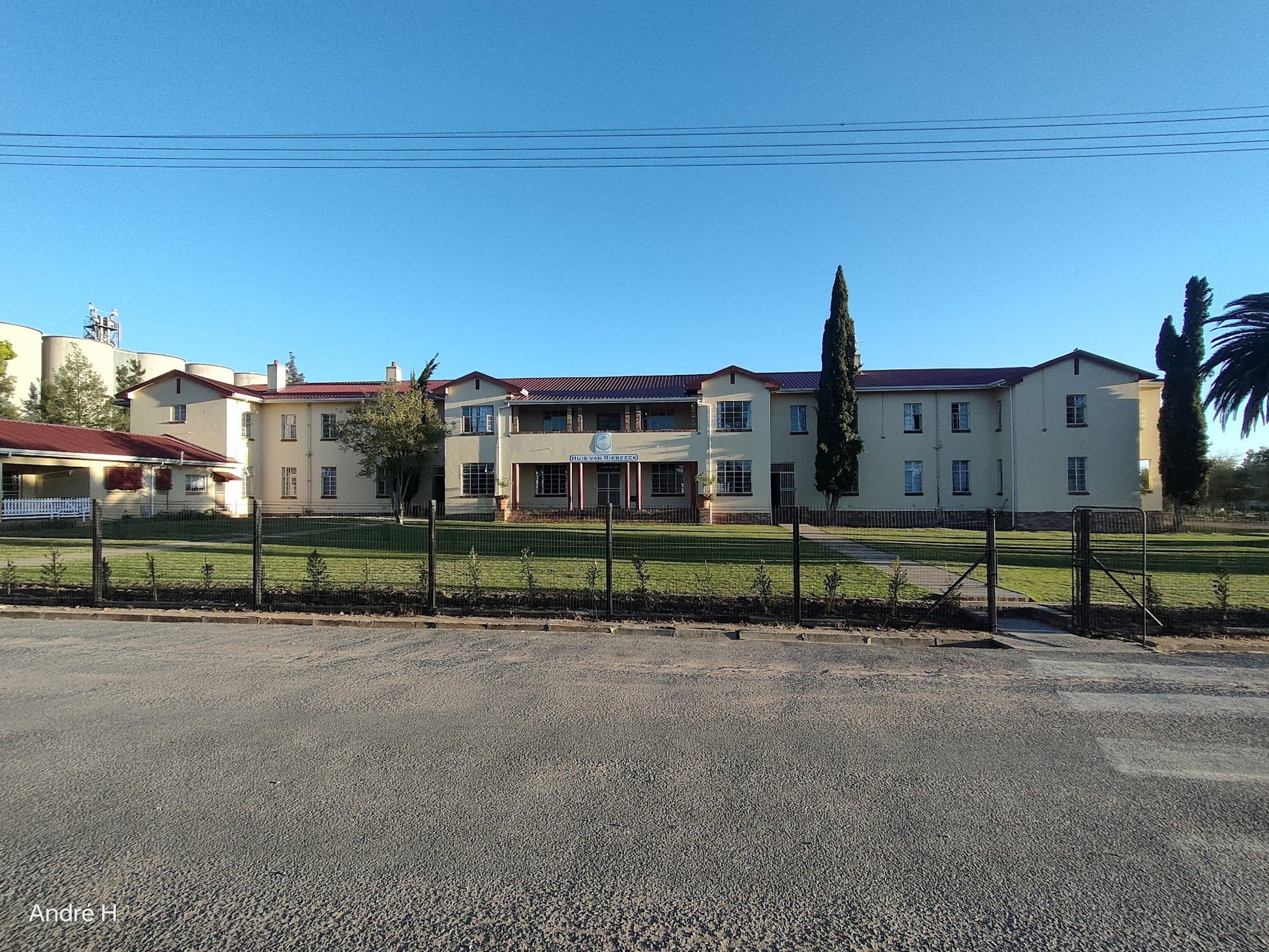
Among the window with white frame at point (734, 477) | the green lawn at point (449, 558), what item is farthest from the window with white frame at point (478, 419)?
the green lawn at point (449, 558)

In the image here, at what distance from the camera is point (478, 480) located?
113 ft

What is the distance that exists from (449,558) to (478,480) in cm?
2118

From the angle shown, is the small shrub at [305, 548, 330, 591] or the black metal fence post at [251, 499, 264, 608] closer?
the black metal fence post at [251, 499, 264, 608]

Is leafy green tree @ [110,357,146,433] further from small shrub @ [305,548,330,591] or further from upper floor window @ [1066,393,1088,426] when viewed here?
upper floor window @ [1066,393,1088,426]

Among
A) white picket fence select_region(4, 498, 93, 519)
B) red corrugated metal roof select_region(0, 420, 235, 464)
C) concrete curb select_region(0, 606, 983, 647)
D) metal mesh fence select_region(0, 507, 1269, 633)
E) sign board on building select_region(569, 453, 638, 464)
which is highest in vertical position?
red corrugated metal roof select_region(0, 420, 235, 464)

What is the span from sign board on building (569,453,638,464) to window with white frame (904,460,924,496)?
1423 centimetres

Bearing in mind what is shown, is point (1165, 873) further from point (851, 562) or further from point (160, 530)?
point (160, 530)

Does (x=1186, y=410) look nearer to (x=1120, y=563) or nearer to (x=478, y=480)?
(x=1120, y=563)

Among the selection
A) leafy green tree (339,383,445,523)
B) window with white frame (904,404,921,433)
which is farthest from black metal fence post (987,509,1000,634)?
window with white frame (904,404,921,433)

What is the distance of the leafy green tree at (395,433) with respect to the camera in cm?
2989

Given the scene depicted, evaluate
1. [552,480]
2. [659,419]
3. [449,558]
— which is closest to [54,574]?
[449,558]

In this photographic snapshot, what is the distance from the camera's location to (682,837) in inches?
128

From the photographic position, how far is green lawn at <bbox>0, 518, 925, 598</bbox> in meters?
11.0

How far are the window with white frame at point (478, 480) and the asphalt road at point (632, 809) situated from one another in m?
28.2
